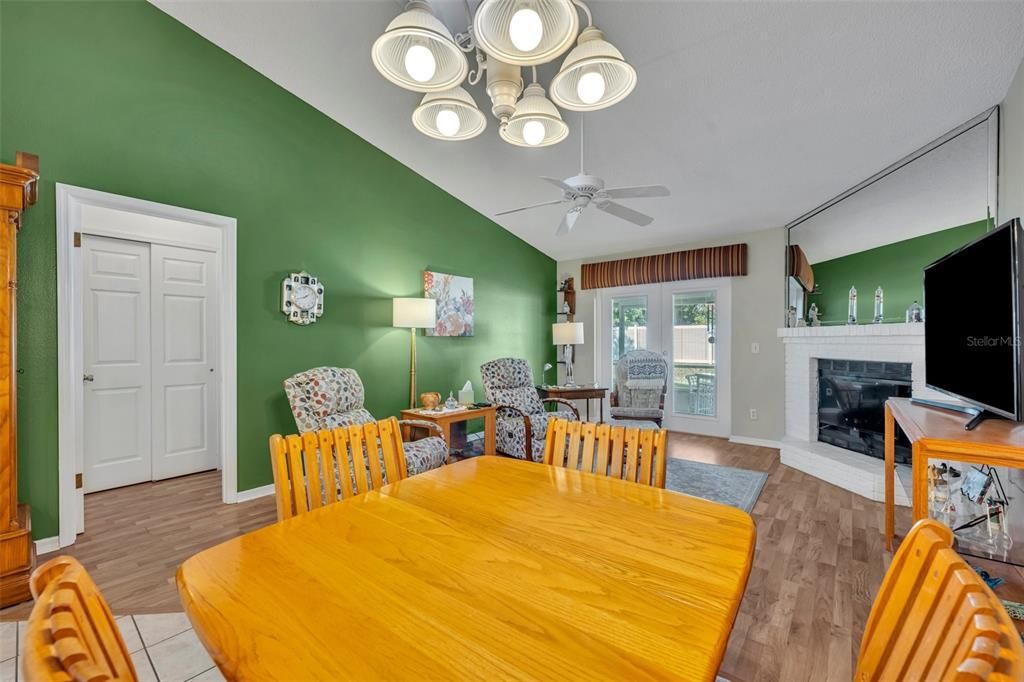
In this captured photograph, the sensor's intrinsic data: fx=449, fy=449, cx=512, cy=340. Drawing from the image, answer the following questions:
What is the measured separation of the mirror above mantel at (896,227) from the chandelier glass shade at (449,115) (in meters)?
2.80

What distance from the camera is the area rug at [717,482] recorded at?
129 inches

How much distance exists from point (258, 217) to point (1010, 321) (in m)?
4.17

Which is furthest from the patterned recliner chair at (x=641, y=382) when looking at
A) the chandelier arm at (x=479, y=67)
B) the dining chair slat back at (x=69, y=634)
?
the dining chair slat back at (x=69, y=634)

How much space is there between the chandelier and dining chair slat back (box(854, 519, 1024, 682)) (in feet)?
5.31

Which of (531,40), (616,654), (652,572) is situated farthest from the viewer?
→ (531,40)

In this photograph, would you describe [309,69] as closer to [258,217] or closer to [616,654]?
[258,217]

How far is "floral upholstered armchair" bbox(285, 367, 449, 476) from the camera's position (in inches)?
119

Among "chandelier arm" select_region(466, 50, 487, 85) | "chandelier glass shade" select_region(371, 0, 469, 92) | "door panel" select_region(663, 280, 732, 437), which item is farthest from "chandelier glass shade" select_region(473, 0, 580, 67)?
"door panel" select_region(663, 280, 732, 437)

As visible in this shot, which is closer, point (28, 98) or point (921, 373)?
point (28, 98)

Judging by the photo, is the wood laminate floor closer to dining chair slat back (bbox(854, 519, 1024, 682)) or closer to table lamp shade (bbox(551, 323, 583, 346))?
dining chair slat back (bbox(854, 519, 1024, 682))

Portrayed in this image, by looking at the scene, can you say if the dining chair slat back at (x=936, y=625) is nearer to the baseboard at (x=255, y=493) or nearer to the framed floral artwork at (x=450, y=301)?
the baseboard at (x=255, y=493)

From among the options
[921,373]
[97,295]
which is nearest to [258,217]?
[97,295]

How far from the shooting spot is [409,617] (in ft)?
2.54

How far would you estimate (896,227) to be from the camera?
3.32m
